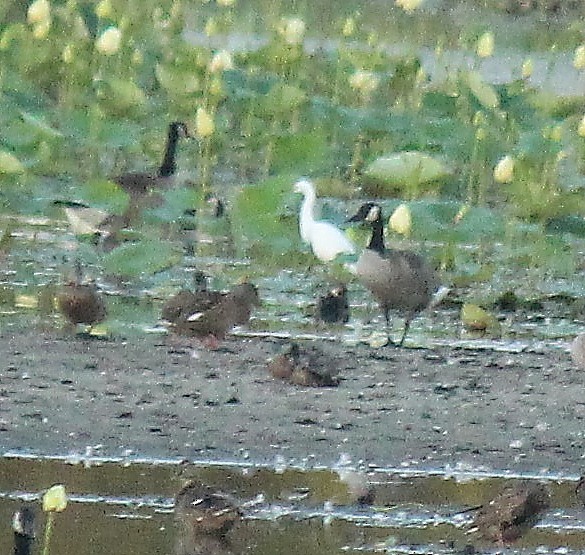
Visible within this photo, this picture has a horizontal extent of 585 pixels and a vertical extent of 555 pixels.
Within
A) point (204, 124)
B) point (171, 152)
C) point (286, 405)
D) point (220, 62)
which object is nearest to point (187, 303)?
point (286, 405)

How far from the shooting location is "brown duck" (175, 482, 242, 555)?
9.07 feet

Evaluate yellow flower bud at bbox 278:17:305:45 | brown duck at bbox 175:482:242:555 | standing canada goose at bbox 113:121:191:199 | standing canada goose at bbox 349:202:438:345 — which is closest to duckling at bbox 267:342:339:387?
standing canada goose at bbox 349:202:438:345

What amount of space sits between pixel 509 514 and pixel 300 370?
975mm

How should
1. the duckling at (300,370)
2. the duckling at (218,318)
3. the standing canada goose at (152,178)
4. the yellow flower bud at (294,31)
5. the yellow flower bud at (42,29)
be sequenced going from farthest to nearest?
1. the yellow flower bud at (294,31)
2. the yellow flower bud at (42,29)
3. the standing canada goose at (152,178)
4. the duckling at (218,318)
5. the duckling at (300,370)

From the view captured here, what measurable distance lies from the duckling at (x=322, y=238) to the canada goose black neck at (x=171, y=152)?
636 millimetres

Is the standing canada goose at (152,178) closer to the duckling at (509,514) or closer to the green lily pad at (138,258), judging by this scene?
the green lily pad at (138,258)

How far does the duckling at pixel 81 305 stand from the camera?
4.05 m

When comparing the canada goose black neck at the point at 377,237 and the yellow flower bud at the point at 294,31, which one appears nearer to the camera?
the canada goose black neck at the point at 377,237

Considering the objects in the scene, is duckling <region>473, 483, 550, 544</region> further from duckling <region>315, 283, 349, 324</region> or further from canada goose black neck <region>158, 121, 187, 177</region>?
canada goose black neck <region>158, 121, 187, 177</region>

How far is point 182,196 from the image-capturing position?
4699 millimetres

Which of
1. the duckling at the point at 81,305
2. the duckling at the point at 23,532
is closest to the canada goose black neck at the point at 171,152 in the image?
the duckling at the point at 81,305

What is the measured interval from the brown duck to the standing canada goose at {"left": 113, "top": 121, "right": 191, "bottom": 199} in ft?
6.88

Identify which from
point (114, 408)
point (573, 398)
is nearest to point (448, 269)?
point (573, 398)

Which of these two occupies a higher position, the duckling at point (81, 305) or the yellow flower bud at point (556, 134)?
the yellow flower bud at point (556, 134)
